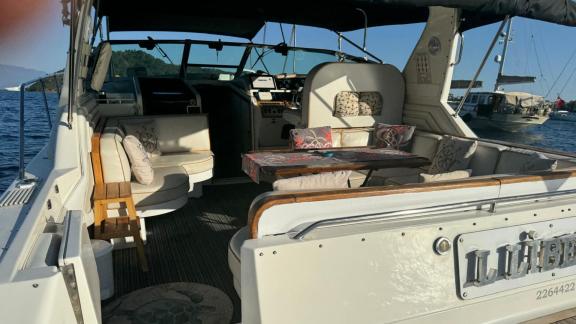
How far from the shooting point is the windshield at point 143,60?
505cm

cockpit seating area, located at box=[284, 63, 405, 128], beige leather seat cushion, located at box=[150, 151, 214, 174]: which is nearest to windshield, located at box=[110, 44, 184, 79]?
beige leather seat cushion, located at box=[150, 151, 214, 174]

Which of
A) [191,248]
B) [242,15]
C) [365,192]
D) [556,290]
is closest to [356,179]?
[191,248]

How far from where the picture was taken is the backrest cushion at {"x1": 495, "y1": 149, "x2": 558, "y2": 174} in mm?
2387

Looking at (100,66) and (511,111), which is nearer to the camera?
(100,66)

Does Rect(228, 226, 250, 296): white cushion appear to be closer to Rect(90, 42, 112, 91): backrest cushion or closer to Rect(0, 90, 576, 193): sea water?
Rect(0, 90, 576, 193): sea water

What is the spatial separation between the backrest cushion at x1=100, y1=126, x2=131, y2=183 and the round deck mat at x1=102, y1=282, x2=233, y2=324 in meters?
1.01

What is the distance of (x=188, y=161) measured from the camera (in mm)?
3721

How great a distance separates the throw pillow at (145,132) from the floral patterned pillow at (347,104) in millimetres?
1989

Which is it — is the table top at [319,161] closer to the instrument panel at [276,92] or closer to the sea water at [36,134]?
the sea water at [36,134]

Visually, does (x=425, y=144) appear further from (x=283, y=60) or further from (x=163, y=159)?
(x=283, y=60)

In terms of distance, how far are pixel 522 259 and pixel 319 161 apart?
152 centimetres

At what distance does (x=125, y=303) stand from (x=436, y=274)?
1674 millimetres

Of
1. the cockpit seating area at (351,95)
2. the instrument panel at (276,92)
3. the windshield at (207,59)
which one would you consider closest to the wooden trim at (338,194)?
the cockpit seating area at (351,95)

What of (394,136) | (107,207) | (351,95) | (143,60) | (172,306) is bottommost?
(172,306)
